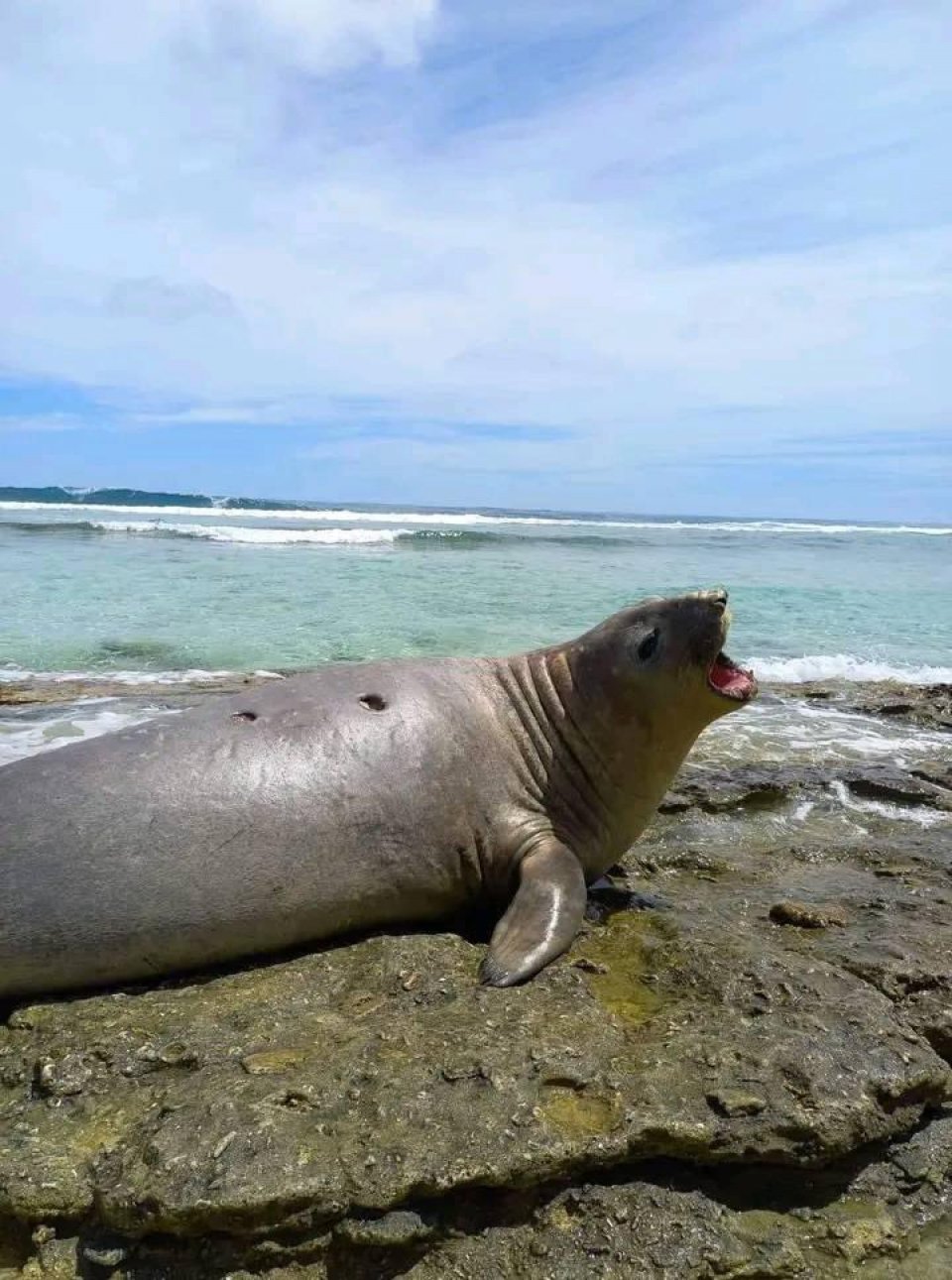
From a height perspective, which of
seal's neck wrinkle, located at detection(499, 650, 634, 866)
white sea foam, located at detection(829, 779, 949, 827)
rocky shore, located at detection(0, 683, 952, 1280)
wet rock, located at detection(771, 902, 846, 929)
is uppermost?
seal's neck wrinkle, located at detection(499, 650, 634, 866)

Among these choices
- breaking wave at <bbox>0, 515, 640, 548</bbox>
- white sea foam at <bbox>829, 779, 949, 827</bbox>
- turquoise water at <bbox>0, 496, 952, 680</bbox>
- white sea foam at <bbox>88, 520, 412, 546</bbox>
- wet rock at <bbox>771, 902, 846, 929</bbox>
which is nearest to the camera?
wet rock at <bbox>771, 902, 846, 929</bbox>

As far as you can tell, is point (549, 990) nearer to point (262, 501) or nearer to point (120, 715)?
point (120, 715)

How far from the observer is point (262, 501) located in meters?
67.8

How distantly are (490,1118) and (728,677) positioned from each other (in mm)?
2341

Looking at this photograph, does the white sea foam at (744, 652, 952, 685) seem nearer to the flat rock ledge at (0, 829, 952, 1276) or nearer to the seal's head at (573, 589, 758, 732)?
the seal's head at (573, 589, 758, 732)

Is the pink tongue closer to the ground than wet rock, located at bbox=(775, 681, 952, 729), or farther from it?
farther from it

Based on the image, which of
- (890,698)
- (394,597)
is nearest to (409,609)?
(394,597)

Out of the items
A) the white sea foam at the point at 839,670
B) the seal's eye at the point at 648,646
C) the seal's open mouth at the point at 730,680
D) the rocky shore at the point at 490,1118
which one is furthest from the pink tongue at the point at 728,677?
the white sea foam at the point at 839,670

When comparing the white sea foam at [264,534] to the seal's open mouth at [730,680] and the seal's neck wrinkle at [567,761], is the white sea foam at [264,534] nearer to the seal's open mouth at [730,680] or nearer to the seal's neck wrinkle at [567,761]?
the seal's neck wrinkle at [567,761]

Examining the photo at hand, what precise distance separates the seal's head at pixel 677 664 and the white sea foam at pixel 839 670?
693 centimetres

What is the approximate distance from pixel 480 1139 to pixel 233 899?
1.42m

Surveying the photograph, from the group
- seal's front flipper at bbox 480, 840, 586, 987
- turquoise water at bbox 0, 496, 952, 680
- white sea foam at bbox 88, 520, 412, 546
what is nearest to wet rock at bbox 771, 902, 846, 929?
seal's front flipper at bbox 480, 840, 586, 987

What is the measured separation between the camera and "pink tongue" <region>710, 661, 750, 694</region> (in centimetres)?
433

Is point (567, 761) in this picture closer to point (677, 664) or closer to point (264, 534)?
point (677, 664)
